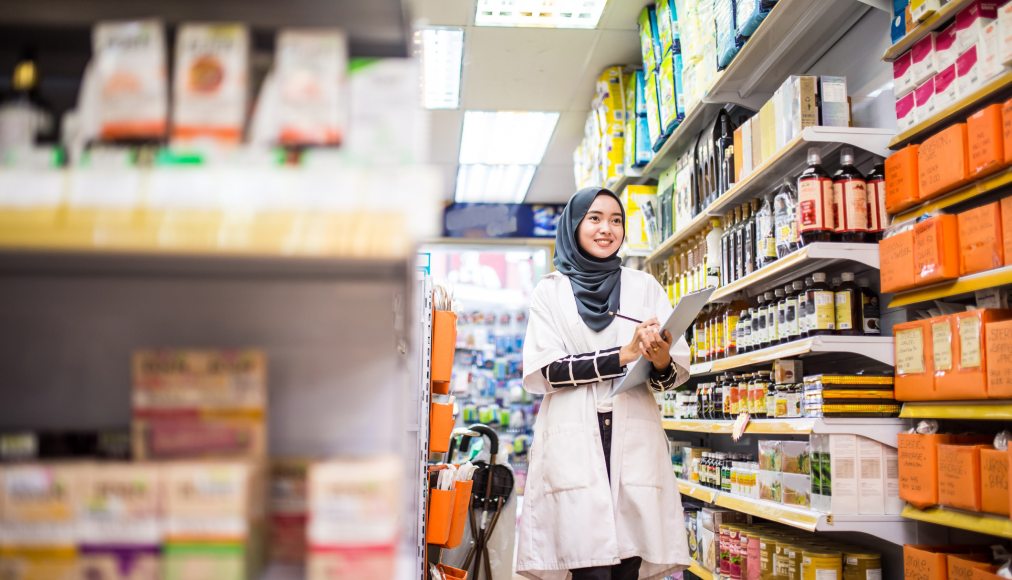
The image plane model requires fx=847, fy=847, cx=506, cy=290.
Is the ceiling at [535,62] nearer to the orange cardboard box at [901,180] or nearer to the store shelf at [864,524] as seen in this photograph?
the orange cardboard box at [901,180]

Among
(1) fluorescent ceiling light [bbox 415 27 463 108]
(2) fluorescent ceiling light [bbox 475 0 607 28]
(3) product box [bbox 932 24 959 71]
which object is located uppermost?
(2) fluorescent ceiling light [bbox 475 0 607 28]

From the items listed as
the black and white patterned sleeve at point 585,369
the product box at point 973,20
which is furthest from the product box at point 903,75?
the black and white patterned sleeve at point 585,369

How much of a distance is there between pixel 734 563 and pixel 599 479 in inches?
45.5

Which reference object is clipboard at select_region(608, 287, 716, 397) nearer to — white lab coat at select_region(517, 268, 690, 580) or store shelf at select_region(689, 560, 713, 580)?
white lab coat at select_region(517, 268, 690, 580)

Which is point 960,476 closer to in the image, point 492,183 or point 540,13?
point 540,13

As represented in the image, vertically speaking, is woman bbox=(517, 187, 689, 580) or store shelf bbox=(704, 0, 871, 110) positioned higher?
store shelf bbox=(704, 0, 871, 110)

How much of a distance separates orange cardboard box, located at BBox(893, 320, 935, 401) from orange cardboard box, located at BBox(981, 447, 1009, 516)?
1.04ft

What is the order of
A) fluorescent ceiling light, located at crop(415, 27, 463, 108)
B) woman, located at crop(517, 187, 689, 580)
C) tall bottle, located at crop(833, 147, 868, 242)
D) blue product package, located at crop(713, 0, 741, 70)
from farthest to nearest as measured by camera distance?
fluorescent ceiling light, located at crop(415, 27, 463, 108) → blue product package, located at crop(713, 0, 741, 70) → tall bottle, located at crop(833, 147, 868, 242) → woman, located at crop(517, 187, 689, 580)

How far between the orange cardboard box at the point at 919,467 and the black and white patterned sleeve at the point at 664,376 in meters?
0.70

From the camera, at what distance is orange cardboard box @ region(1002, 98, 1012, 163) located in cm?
205

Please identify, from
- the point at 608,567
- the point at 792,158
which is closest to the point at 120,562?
the point at 608,567

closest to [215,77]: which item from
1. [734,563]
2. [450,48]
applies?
[734,563]

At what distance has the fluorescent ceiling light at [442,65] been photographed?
518 centimetres

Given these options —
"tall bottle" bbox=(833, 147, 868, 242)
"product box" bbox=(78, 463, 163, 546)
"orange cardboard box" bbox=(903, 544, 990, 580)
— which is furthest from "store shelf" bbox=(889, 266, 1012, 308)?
"product box" bbox=(78, 463, 163, 546)
